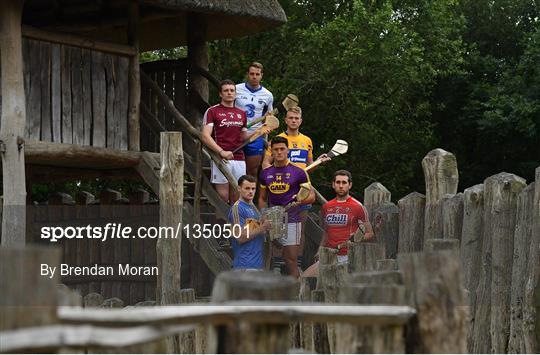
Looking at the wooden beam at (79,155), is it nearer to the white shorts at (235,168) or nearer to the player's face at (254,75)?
the white shorts at (235,168)

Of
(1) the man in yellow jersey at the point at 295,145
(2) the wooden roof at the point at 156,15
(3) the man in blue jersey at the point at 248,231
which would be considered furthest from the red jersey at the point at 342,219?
(2) the wooden roof at the point at 156,15

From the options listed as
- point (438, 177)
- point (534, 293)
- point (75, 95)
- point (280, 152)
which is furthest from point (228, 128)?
point (534, 293)

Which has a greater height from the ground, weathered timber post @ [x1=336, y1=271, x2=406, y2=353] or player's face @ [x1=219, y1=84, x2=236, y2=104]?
player's face @ [x1=219, y1=84, x2=236, y2=104]

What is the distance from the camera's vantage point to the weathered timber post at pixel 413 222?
33.9 ft

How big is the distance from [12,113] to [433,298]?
23.6ft

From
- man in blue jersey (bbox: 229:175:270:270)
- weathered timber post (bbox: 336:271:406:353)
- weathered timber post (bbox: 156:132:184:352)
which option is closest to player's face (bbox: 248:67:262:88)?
weathered timber post (bbox: 156:132:184:352)

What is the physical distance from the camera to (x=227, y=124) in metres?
11.8

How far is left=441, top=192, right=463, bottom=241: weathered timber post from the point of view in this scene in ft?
31.9

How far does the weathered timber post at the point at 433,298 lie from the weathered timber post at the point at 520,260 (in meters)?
3.42

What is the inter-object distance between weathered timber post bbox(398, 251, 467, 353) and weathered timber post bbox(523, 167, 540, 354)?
3244 mm

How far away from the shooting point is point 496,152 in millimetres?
26047

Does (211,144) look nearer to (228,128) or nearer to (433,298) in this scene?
(228,128)

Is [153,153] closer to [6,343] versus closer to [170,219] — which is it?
[170,219]

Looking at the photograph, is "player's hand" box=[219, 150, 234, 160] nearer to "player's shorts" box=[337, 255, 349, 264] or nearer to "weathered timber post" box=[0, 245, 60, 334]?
"player's shorts" box=[337, 255, 349, 264]
